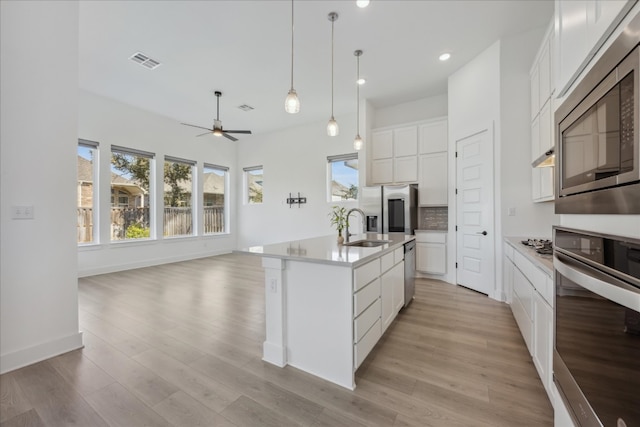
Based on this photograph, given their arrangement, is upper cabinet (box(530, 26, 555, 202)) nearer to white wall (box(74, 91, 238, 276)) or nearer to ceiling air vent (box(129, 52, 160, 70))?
ceiling air vent (box(129, 52, 160, 70))

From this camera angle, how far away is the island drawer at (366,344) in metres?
1.80

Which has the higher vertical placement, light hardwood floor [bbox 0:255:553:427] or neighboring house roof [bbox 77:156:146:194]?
neighboring house roof [bbox 77:156:146:194]

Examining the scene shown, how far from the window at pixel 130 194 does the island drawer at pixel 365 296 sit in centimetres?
564

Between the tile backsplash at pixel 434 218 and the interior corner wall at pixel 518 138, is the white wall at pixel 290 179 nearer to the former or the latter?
the tile backsplash at pixel 434 218

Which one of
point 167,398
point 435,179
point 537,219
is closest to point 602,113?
point 167,398

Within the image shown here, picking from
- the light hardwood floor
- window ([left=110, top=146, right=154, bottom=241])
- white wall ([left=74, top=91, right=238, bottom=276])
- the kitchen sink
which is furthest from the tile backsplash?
window ([left=110, top=146, right=154, bottom=241])

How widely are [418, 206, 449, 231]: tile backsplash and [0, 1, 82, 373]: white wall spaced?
5.06m

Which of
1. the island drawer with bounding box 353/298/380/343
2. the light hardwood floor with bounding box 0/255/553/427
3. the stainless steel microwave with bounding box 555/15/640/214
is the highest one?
the stainless steel microwave with bounding box 555/15/640/214

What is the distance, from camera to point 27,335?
6.84 feet

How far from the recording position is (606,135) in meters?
0.78

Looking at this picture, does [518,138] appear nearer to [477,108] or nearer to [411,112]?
[477,108]

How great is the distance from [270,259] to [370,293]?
2.78ft

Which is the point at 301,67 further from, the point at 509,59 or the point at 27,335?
the point at 27,335

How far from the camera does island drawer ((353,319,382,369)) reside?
1.80 meters
